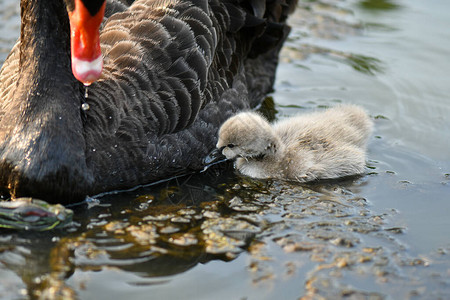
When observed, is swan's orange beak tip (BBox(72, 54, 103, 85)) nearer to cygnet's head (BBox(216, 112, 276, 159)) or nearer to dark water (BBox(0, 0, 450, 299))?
dark water (BBox(0, 0, 450, 299))

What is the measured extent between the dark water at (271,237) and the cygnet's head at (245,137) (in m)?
0.24

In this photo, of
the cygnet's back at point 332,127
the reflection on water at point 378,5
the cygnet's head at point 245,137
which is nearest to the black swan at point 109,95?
the cygnet's head at point 245,137

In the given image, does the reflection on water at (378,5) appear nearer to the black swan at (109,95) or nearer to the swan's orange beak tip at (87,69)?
the black swan at (109,95)

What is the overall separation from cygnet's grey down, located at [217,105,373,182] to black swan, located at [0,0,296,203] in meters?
0.30

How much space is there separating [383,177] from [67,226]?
2.43 metres

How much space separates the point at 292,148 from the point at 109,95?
1.43m

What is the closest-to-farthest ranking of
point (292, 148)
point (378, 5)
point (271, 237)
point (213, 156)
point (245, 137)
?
point (271, 237) < point (245, 137) < point (292, 148) < point (213, 156) < point (378, 5)

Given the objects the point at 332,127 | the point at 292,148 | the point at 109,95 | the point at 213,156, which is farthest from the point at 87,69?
the point at 332,127

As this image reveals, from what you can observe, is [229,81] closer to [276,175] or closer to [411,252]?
[276,175]

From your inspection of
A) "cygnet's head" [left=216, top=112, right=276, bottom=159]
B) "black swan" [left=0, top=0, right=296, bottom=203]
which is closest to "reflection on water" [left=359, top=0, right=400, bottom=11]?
"black swan" [left=0, top=0, right=296, bottom=203]

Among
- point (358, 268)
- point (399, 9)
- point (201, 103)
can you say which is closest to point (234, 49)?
point (201, 103)

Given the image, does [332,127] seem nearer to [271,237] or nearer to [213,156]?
[213,156]

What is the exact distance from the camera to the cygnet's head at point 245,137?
16.7 feet

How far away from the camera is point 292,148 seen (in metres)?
5.27
